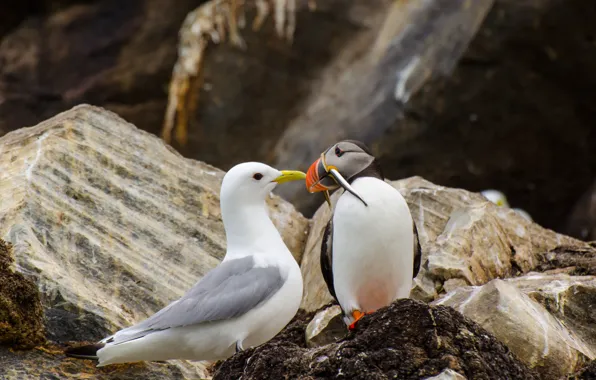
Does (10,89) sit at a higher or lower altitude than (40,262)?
lower

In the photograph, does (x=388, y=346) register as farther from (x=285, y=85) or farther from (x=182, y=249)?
(x=285, y=85)

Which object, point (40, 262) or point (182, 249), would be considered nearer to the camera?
point (40, 262)

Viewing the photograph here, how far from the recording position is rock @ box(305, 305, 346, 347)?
23.7 ft

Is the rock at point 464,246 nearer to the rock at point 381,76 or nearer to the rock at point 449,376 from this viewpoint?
the rock at point 449,376

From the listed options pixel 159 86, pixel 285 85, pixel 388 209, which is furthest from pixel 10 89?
pixel 388 209

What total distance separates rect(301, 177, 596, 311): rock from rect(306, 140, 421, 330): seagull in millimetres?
1003

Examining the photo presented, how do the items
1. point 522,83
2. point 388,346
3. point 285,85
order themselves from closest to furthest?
point 388,346 → point 522,83 → point 285,85

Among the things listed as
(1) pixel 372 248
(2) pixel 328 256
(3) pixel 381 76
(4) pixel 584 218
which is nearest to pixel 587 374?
(1) pixel 372 248

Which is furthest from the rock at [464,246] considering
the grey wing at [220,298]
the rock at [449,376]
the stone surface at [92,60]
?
the stone surface at [92,60]

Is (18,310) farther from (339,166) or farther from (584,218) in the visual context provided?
(584,218)

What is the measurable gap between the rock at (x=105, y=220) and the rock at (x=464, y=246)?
0.82 metres

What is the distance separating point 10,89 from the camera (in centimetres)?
1417

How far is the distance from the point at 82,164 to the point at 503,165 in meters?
6.62

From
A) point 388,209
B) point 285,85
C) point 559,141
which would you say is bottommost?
point 285,85
